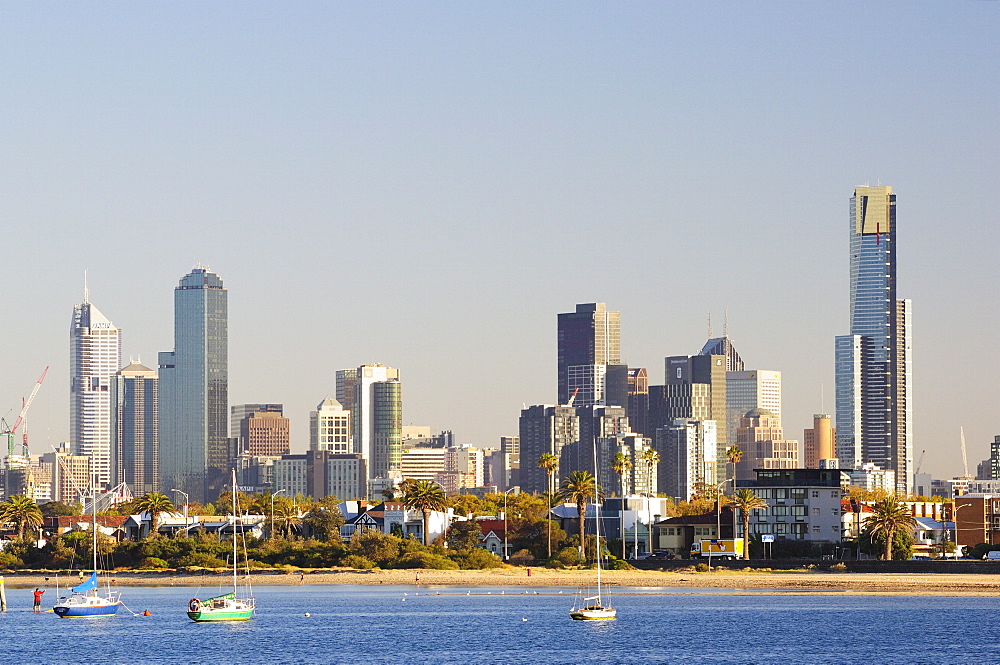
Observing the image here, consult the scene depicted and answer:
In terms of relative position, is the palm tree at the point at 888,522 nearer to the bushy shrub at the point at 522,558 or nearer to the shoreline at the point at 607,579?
the shoreline at the point at 607,579

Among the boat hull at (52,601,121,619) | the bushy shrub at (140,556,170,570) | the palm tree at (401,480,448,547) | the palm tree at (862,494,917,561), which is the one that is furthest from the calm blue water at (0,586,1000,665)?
the palm tree at (401,480,448,547)

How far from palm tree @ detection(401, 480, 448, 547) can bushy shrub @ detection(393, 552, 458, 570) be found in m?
5.33

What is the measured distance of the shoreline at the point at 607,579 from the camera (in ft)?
515

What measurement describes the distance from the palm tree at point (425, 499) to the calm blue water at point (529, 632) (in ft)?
117

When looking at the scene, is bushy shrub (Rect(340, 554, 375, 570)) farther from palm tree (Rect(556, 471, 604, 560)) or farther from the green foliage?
palm tree (Rect(556, 471, 604, 560))

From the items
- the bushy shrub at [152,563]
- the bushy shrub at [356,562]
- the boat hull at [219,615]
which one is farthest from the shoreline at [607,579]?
the boat hull at [219,615]

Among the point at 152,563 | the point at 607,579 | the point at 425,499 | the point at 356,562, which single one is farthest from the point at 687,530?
the point at 152,563

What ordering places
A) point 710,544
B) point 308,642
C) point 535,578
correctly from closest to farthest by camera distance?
point 308,642, point 535,578, point 710,544

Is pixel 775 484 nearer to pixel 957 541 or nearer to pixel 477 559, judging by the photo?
pixel 957 541

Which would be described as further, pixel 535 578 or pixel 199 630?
pixel 535 578

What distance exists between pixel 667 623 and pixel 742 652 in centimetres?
1844

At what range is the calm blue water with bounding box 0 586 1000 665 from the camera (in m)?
105

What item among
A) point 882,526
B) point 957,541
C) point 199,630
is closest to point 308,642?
point 199,630

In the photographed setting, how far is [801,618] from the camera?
5027 inches
